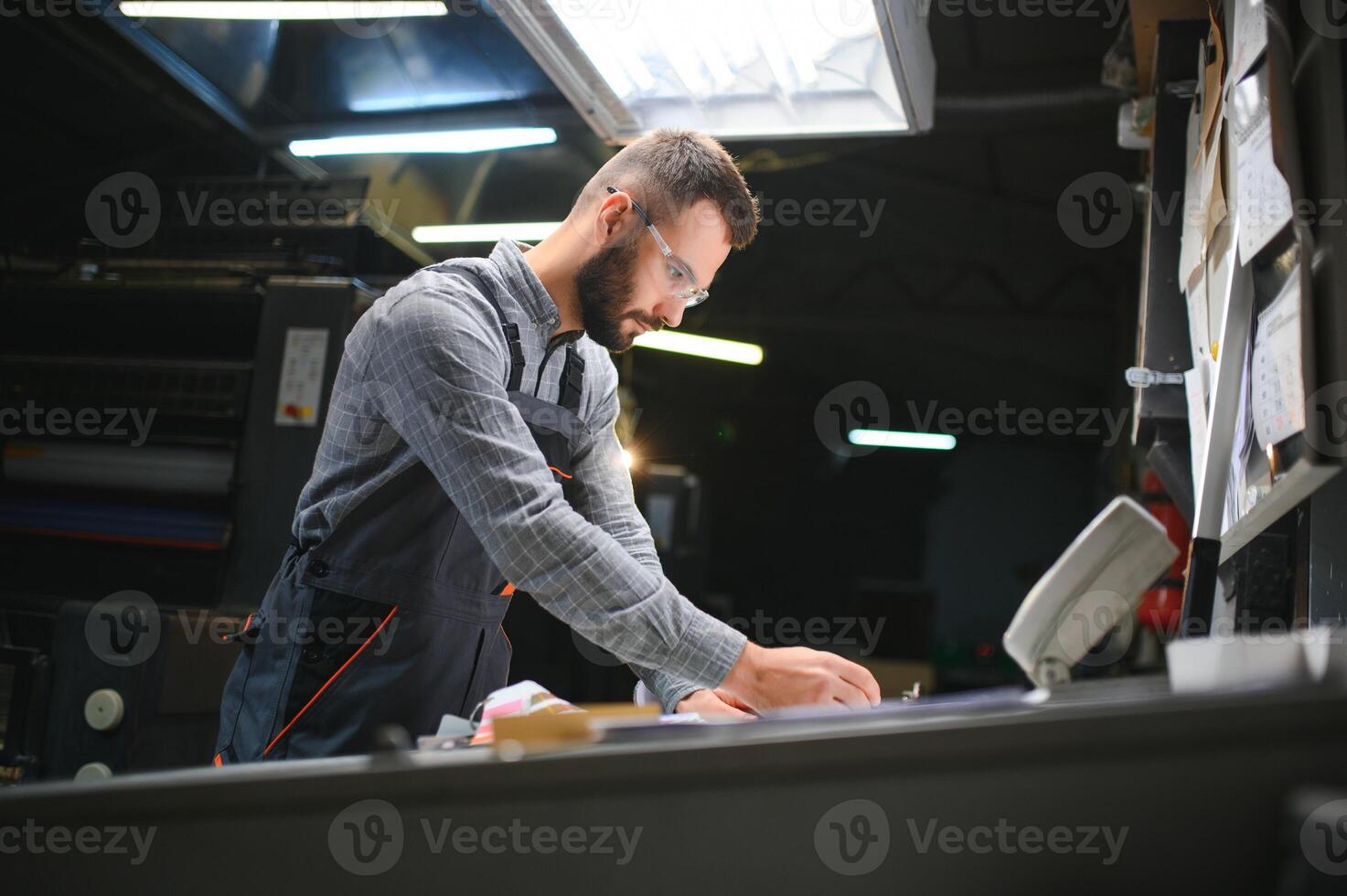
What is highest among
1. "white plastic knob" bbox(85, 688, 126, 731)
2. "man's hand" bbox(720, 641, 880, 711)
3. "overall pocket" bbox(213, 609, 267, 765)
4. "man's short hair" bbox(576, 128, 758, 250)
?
"man's short hair" bbox(576, 128, 758, 250)

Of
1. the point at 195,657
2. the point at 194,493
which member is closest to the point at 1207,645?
the point at 195,657

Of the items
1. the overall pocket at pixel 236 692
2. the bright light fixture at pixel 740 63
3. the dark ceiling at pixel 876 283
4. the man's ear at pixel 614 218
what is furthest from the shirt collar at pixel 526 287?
the dark ceiling at pixel 876 283

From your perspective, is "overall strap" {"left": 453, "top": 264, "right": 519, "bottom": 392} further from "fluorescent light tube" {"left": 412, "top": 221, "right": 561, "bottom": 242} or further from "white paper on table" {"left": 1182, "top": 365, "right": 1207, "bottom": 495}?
"fluorescent light tube" {"left": 412, "top": 221, "right": 561, "bottom": 242}

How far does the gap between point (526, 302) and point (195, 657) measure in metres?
1.72

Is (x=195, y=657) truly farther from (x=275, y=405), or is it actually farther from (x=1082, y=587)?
(x=1082, y=587)

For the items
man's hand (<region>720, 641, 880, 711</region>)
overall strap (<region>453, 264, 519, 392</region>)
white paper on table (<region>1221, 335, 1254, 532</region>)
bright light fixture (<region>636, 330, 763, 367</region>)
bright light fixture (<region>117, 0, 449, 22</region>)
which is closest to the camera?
man's hand (<region>720, 641, 880, 711</region>)

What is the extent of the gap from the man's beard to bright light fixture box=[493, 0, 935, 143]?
530mm

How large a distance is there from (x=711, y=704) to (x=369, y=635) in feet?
1.68

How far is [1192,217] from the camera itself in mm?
1915

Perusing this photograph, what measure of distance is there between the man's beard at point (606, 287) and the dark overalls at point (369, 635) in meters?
0.43

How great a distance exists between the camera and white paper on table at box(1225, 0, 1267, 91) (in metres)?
1.26

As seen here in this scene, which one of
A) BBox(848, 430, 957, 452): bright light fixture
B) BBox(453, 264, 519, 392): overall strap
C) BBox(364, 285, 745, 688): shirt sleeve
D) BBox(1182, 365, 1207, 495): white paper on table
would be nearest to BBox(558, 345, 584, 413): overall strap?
BBox(453, 264, 519, 392): overall strap

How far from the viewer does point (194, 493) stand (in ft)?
10.3

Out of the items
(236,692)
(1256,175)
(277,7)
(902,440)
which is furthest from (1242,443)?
(902,440)
